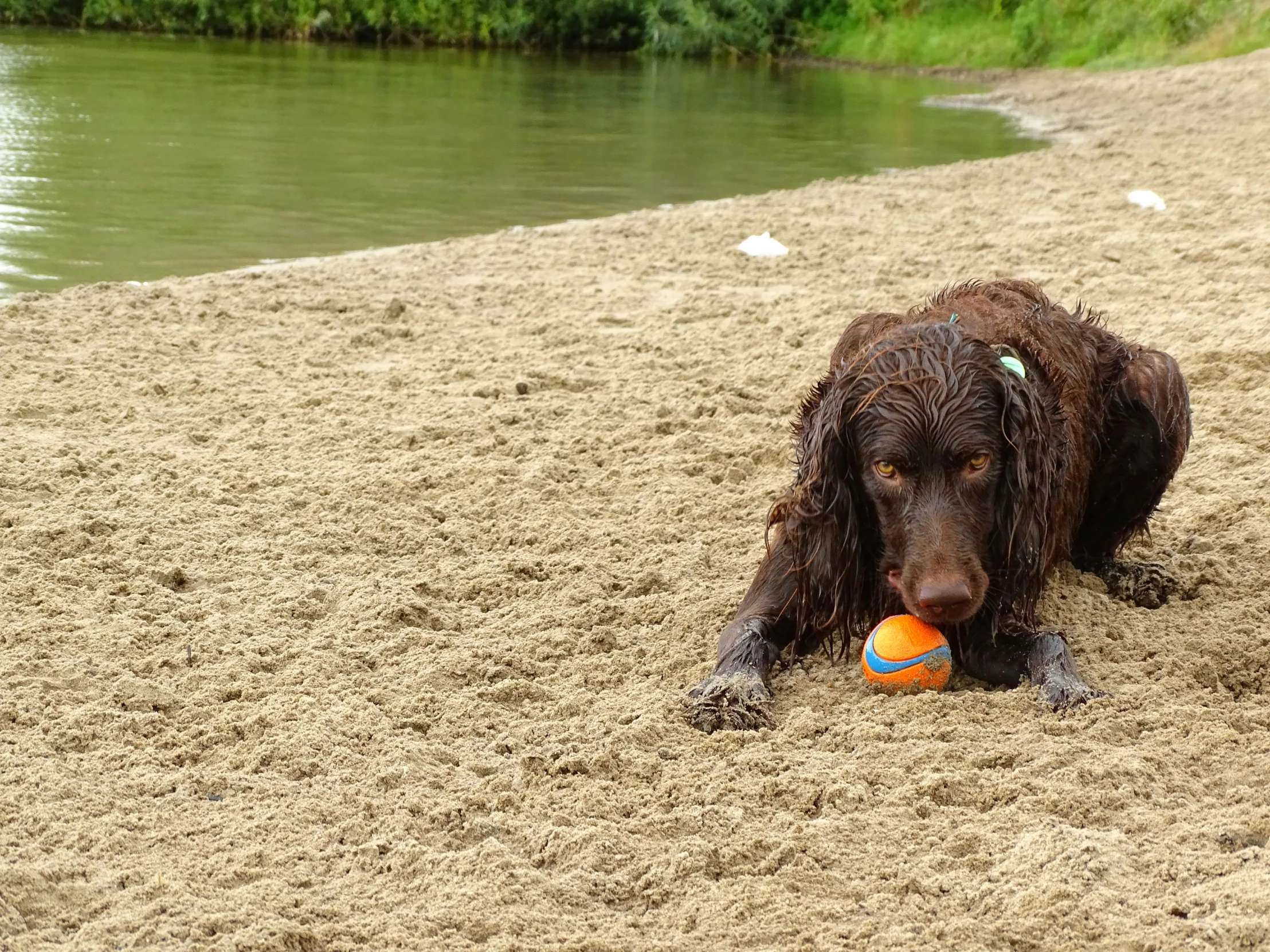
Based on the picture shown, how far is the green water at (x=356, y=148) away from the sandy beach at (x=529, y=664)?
140 inches

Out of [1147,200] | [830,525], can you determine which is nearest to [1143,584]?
[830,525]

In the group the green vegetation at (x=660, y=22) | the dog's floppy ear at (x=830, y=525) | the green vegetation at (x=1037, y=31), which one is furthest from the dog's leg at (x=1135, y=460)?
the green vegetation at (x=660, y=22)

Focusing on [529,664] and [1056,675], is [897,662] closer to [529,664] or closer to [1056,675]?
[1056,675]

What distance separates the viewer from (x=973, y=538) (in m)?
3.84

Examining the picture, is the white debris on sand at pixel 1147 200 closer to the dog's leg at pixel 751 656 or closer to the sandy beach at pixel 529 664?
the sandy beach at pixel 529 664

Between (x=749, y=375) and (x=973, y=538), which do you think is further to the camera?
(x=749, y=375)

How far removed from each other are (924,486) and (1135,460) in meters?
1.60

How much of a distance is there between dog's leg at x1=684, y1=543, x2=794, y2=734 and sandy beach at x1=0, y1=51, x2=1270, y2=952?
0.09m

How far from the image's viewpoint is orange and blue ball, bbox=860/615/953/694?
4035 mm

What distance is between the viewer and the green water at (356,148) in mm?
12328

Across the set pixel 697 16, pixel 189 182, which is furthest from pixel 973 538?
pixel 697 16

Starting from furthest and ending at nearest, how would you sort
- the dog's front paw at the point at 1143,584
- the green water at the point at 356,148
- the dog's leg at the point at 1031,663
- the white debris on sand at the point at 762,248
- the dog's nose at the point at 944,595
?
the green water at the point at 356,148 → the white debris on sand at the point at 762,248 → the dog's front paw at the point at 1143,584 → the dog's leg at the point at 1031,663 → the dog's nose at the point at 944,595

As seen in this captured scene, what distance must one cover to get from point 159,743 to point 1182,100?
20.6 m

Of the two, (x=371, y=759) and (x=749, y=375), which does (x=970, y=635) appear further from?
(x=749, y=375)
